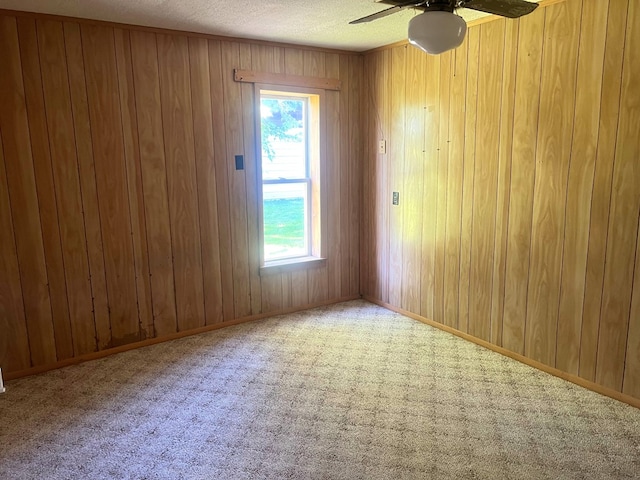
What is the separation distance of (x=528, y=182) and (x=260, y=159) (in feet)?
6.61

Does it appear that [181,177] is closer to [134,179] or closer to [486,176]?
[134,179]

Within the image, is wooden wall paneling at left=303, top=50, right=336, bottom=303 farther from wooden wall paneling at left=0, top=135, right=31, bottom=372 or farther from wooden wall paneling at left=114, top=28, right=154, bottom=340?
wooden wall paneling at left=0, top=135, right=31, bottom=372

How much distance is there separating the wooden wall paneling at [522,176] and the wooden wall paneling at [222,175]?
2.09 meters

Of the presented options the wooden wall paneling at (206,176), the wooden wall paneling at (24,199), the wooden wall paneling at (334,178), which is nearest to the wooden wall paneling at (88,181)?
the wooden wall paneling at (24,199)

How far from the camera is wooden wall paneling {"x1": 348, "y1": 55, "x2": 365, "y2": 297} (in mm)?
4230

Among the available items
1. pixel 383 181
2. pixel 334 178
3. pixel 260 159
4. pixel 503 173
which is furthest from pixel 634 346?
pixel 260 159

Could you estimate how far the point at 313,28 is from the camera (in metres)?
3.33

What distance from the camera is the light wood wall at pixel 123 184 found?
2.94m

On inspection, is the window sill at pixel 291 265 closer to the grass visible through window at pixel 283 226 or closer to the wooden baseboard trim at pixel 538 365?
the grass visible through window at pixel 283 226

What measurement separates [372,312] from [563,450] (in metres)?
2.14

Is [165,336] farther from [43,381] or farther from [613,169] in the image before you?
[613,169]

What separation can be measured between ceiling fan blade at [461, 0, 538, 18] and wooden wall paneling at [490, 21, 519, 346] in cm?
99

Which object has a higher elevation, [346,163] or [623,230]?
[346,163]

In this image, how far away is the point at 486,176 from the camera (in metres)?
3.24
